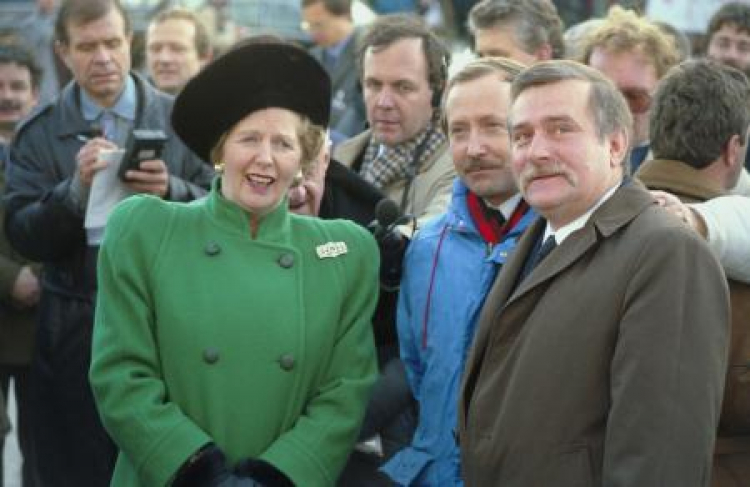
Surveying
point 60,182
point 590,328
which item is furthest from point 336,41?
point 590,328

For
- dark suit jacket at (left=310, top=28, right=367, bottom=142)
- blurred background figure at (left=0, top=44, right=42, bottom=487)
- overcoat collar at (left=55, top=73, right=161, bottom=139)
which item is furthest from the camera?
dark suit jacket at (left=310, top=28, right=367, bottom=142)

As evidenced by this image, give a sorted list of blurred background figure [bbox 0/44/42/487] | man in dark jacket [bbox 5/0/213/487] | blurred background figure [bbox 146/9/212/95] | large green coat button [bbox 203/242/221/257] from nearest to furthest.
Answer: large green coat button [bbox 203/242/221/257]
man in dark jacket [bbox 5/0/213/487]
blurred background figure [bbox 0/44/42/487]
blurred background figure [bbox 146/9/212/95]

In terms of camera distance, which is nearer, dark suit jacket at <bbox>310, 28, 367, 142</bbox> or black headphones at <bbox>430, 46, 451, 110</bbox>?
black headphones at <bbox>430, 46, 451, 110</bbox>

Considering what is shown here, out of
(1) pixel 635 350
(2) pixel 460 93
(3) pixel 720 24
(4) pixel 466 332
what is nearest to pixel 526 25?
(3) pixel 720 24

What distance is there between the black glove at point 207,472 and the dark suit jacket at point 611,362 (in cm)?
76

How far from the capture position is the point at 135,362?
430cm

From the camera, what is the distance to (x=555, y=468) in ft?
11.7

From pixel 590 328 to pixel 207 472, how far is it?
127 centimetres

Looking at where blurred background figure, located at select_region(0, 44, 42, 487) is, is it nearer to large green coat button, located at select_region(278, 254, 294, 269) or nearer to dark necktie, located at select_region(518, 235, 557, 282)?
large green coat button, located at select_region(278, 254, 294, 269)

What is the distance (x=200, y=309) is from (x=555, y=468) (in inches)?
49.5

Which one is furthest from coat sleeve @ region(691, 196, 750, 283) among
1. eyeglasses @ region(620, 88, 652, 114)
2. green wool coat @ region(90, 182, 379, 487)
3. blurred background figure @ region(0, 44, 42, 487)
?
blurred background figure @ region(0, 44, 42, 487)

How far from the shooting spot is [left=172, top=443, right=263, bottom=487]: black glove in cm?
418

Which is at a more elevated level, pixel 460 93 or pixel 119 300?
pixel 460 93

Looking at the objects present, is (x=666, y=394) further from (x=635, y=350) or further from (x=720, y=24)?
(x=720, y=24)
